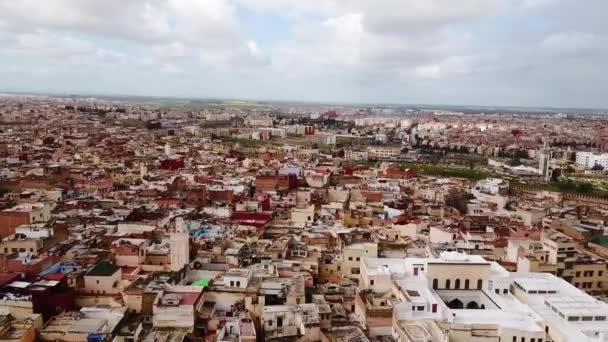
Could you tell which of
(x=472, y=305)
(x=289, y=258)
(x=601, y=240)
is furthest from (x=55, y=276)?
(x=601, y=240)

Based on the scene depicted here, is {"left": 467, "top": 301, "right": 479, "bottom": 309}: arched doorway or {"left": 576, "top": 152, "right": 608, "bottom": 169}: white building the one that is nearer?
{"left": 467, "top": 301, "right": 479, "bottom": 309}: arched doorway

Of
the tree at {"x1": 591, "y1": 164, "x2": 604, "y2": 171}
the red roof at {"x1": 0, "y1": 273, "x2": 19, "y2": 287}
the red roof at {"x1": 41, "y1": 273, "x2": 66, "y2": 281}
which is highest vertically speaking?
the red roof at {"x1": 41, "y1": 273, "x2": 66, "y2": 281}

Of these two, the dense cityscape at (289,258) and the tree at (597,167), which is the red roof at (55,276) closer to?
the dense cityscape at (289,258)

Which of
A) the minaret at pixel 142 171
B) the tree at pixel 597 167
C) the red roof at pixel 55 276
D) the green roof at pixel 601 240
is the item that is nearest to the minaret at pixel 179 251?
the red roof at pixel 55 276

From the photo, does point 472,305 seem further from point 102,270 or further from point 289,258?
point 102,270

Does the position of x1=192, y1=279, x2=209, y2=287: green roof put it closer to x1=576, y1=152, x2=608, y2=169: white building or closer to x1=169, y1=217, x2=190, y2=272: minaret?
x1=169, y1=217, x2=190, y2=272: minaret

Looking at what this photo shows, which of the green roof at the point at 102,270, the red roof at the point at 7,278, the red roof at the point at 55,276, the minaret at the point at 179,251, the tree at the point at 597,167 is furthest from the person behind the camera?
the tree at the point at 597,167

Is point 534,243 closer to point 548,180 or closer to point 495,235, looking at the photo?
point 495,235

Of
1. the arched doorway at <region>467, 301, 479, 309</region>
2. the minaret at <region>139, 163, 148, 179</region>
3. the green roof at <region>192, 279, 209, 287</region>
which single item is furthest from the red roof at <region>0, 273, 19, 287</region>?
the minaret at <region>139, 163, 148, 179</region>

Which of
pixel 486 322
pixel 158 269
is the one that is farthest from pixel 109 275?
pixel 486 322
